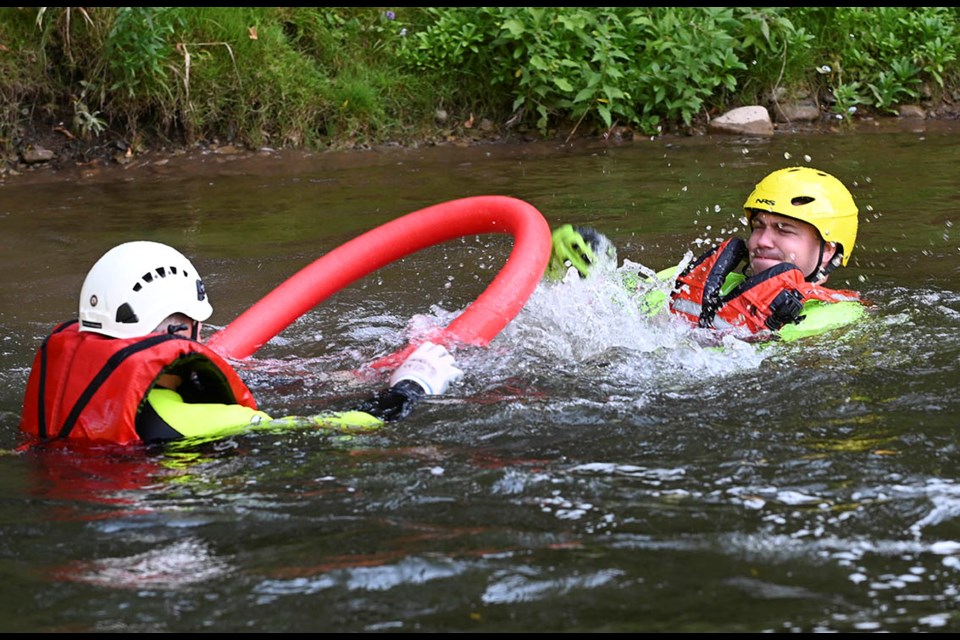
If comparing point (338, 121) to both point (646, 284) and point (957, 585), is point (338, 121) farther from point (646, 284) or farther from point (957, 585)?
point (957, 585)

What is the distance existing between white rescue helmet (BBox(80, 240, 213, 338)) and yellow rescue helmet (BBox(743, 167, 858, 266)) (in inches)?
125

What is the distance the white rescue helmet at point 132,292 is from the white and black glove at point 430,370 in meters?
1.02

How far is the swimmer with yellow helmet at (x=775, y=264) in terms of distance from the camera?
20.2ft

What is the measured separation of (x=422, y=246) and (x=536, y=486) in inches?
110

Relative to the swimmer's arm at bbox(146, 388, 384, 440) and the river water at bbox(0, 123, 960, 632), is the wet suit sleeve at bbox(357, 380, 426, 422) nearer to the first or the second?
the river water at bbox(0, 123, 960, 632)

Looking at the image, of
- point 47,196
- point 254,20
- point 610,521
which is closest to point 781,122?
point 254,20

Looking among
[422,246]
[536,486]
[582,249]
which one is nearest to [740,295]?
[582,249]

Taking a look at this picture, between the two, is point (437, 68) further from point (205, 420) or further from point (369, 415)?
point (205, 420)

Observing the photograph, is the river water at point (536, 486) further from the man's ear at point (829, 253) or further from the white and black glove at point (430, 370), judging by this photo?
the man's ear at point (829, 253)

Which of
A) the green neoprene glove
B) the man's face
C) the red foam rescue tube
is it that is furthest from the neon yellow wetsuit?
the man's face

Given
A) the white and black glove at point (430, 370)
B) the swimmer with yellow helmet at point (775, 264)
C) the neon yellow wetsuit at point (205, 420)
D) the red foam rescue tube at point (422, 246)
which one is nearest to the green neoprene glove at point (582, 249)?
the swimmer with yellow helmet at point (775, 264)

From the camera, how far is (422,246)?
682cm

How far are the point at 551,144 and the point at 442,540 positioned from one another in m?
8.49

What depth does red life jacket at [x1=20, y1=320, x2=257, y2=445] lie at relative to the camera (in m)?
4.54
